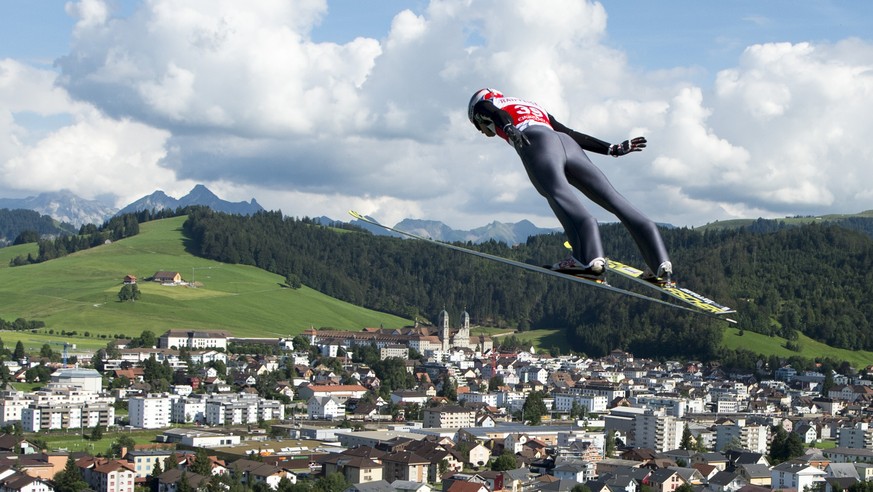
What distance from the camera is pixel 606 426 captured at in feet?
311

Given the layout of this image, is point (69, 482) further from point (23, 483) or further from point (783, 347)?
point (783, 347)

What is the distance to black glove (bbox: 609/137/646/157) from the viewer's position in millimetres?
7602

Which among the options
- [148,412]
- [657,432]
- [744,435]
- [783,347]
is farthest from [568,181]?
[783,347]

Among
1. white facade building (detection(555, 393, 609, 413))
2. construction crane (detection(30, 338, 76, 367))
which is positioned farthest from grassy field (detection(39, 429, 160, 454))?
white facade building (detection(555, 393, 609, 413))

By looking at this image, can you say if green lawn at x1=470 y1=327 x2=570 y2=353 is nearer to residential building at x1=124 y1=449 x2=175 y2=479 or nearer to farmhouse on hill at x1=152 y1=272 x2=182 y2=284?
farmhouse on hill at x1=152 y1=272 x2=182 y2=284

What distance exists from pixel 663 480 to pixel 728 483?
12.5 ft

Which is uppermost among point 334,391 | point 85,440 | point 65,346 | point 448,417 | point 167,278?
point 167,278

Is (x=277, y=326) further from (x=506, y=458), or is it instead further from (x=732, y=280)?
(x=506, y=458)

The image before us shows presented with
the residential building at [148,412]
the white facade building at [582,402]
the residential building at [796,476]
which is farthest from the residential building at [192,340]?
the residential building at [796,476]

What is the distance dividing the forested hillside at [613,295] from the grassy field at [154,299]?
20.0 ft

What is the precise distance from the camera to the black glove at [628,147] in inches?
299

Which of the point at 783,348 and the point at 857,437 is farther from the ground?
the point at 783,348

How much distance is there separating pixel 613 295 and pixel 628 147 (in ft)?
491

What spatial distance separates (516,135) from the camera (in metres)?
7.31
